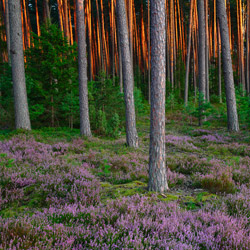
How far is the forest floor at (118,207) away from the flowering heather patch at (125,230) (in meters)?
0.01

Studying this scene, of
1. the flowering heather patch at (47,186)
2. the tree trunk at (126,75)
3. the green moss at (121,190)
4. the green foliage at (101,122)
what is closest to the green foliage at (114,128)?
the green foliage at (101,122)

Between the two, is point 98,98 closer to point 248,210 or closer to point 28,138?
point 28,138

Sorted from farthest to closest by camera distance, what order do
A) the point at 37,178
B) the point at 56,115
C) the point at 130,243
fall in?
the point at 56,115
the point at 37,178
the point at 130,243

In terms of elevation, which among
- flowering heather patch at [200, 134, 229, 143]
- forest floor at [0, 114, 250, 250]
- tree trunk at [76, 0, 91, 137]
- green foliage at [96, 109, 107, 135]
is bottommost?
flowering heather patch at [200, 134, 229, 143]

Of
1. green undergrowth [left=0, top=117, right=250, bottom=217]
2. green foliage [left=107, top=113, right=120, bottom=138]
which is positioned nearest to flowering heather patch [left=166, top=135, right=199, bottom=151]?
green undergrowth [left=0, top=117, right=250, bottom=217]

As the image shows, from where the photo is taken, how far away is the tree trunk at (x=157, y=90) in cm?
468

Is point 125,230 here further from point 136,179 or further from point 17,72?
point 17,72

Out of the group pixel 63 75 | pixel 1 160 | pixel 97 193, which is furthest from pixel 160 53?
pixel 63 75

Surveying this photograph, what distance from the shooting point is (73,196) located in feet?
13.8

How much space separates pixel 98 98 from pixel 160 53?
34.4ft

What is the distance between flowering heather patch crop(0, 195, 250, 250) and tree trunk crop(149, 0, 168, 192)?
1273 millimetres

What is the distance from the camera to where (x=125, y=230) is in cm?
283

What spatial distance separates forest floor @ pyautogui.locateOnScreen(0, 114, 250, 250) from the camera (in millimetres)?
2613

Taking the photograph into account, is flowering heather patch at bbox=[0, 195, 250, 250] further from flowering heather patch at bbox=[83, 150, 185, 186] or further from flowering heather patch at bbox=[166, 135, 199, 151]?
flowering heather patch at bbox=[166, 135, 199, 151]
